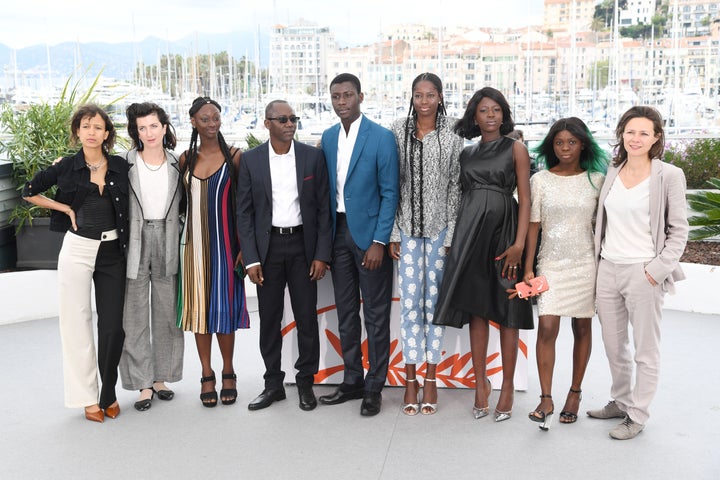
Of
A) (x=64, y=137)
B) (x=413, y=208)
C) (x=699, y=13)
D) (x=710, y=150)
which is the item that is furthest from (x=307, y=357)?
(x=699, y=13)

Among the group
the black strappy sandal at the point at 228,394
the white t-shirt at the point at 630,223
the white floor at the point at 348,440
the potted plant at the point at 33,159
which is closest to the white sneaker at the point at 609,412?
the white floor at the point at 348,440

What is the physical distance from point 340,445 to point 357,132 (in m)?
1.66

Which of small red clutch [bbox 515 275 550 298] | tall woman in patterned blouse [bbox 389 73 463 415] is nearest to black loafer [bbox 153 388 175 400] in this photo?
tall woman in patterned blouse [bbox 389 73 463 415]

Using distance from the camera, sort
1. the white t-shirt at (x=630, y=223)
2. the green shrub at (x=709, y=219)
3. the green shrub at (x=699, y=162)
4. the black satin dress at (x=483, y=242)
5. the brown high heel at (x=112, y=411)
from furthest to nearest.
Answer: the green shrub at (x=699, y=162)
the green shrub at (x=709, y=219)
the brown high heel at (x=112, y=411)
the black satin dress at (x=483, y=242)
the white t-shirt at (x=630, y=223)

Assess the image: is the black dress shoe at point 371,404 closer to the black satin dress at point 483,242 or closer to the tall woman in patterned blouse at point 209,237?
the black satin dress at point 483,242

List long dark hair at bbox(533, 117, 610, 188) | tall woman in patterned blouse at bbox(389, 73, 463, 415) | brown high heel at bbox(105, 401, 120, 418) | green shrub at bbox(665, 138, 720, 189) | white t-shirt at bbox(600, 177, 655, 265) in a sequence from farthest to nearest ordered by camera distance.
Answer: green shrub at bbox(665, 138, 720, 189) < brown high heel at bbox(105, 401, 120, 418) < tall woman in patterned blouse at bbox(389, 73, 463, 415) < long dark hair at bbox(533, 117, 610, 188) < white t-shirt at bbox(600, 177, 655, 265)

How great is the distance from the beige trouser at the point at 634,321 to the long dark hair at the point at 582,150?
0.52m

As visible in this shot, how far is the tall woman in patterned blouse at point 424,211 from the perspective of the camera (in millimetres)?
4074

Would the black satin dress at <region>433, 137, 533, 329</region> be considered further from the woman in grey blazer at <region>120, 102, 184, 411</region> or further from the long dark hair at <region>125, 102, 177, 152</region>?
the long dark hair at <region>125, 102, 177, 152</region>

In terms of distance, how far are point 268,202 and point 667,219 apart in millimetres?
2060

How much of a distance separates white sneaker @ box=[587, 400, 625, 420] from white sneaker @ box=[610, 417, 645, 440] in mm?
198

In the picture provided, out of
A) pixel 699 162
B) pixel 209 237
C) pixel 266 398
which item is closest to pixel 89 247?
pixel 209 237

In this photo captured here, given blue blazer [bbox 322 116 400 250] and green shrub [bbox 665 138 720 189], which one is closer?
blue blazer [bbox 322 116 400 250]

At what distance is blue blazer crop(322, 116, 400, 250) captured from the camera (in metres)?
4.09
